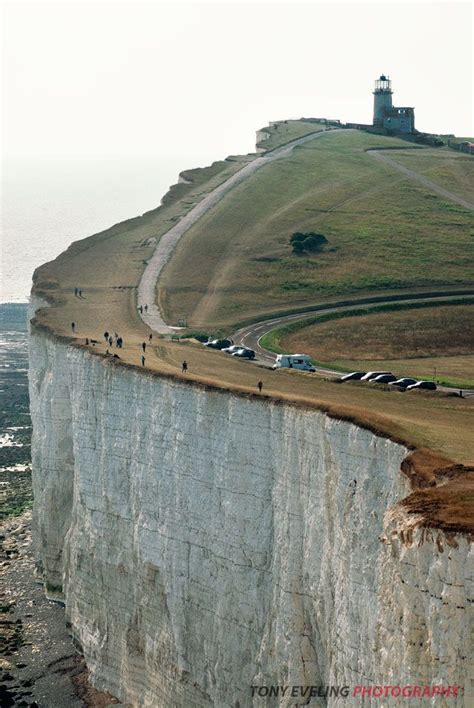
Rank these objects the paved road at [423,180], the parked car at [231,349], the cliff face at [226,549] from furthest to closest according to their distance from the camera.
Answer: the paved road at [423,180], the parked car at [231,349], the cliff face at [226,549]

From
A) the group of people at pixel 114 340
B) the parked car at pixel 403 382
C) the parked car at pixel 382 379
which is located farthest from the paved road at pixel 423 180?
the parked car at pixel 403 382

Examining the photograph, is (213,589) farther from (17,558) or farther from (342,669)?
(17,558)

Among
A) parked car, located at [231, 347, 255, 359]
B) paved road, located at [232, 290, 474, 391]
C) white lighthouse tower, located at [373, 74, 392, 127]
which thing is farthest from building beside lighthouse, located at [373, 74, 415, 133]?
parked car, located at [231, 347, 255, 359]

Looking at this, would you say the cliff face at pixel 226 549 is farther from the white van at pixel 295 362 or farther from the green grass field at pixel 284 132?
the green grass field at pixel 284 132

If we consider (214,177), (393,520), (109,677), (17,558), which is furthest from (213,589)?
(214,177)

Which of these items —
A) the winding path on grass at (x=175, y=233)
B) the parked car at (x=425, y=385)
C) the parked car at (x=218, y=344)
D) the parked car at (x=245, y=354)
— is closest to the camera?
the parked car at (x=425, y=385)

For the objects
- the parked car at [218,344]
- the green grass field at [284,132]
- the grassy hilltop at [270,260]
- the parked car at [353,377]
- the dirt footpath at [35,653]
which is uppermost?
the green grass field at [284,132]
